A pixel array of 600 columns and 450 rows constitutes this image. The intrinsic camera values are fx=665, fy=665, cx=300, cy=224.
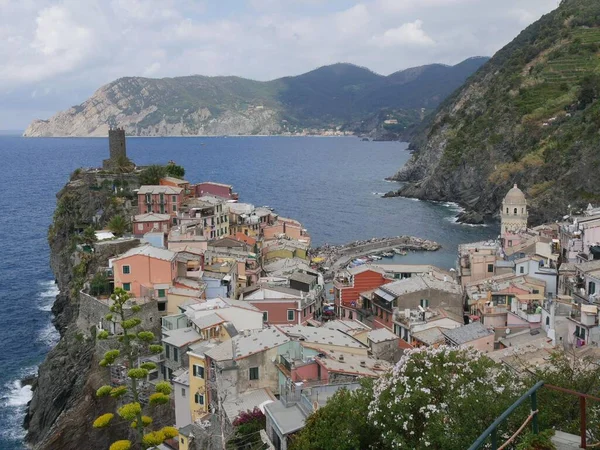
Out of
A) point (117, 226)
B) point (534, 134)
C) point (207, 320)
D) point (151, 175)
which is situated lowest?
point (207, 320)

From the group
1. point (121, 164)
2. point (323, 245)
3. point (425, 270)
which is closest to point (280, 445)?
point (425, 270)

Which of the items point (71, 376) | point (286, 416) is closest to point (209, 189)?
point (71, 376)

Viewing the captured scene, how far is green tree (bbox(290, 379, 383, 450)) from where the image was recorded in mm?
15882

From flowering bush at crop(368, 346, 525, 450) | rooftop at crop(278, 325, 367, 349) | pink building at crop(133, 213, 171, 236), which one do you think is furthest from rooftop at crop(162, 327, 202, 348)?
pink building at crop(133, 213, 171, 236)

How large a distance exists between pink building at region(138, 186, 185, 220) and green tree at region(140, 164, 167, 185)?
6477 mm

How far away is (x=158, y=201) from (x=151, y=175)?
8387 mm

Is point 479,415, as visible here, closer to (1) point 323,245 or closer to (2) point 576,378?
(2) point 576,378

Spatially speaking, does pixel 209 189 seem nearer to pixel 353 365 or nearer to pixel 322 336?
pixel 322 336

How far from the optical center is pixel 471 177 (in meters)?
115

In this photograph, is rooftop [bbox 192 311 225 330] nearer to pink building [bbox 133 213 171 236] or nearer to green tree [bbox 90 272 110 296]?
green tree [bbox 90 272 110 296]

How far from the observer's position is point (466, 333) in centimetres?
3216

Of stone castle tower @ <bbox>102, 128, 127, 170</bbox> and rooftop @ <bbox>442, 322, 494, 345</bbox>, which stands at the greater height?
stone castle tower @ <bbox>102, 128, 127, 170</bbox>

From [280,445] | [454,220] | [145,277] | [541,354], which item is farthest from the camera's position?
[454,220]

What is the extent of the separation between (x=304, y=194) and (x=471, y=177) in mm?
32696
